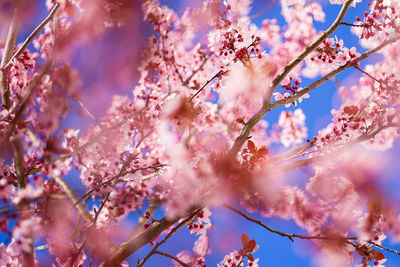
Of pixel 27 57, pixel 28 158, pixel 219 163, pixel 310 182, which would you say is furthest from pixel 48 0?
pixel 310 182

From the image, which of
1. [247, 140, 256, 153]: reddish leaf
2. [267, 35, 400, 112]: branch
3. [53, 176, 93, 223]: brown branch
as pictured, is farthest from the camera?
[53, 176, 93, 223]: brown branch

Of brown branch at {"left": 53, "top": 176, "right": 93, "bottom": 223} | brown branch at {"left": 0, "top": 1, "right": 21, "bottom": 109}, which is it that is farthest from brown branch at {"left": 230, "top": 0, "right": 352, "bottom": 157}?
brown branch at {"left": 0, "top": 1, "right": 21, "bottom": 109}

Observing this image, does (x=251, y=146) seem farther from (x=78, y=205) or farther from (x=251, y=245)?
(x=78, y=205)

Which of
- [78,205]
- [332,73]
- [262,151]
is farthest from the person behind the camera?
[78,205]

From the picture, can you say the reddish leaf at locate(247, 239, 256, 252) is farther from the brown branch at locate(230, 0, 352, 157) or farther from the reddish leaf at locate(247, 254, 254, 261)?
the brown branch at locate(230, 0, 352, 157)

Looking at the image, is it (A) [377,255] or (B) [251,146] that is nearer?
(A) [377,255]

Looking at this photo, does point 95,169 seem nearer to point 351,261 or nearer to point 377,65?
point 351,261

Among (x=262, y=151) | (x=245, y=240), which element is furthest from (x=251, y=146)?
(x=245, y=240)

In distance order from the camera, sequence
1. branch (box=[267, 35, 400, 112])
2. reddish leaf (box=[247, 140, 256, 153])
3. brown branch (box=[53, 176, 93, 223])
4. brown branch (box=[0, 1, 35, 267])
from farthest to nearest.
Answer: brown branch (box=[53, 176, 93, 223]) → reddish leaf (box=[247, 140, 256, 153]) → brown branch (box=[0, 1, 35, 267]) → branch (box=[267, 35, 400, 112])

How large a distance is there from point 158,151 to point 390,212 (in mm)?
3486

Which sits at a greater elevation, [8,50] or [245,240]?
[8,50]

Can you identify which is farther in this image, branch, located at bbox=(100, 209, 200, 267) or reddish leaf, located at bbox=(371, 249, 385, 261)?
branch, located at bbox=(100, 209, 200, 267)

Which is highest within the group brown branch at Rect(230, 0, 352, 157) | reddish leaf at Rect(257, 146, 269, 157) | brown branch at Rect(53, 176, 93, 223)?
brown branch at Rect(230, 0, 352, 157)

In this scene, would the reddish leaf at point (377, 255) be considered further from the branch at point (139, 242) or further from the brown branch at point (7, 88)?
the brown branch at point (7, 88)
